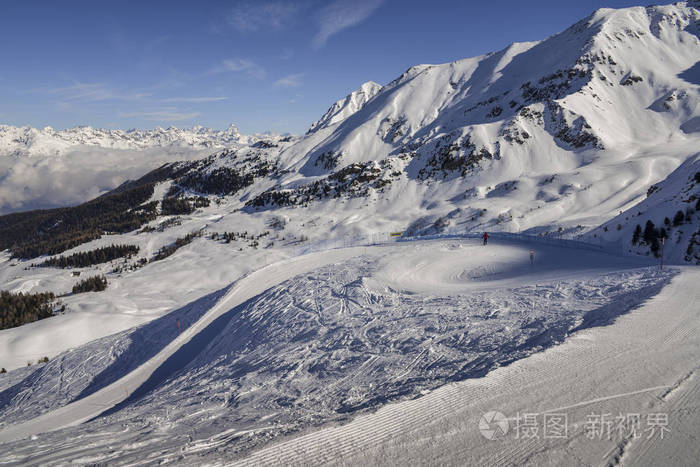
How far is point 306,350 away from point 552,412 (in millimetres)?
8595

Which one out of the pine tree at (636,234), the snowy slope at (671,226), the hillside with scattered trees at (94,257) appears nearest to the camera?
the snowy slope at (671,226)

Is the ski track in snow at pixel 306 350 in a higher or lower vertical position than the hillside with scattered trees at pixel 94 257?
lower

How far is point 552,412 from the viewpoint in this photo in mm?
6215

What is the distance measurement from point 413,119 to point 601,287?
4922 inches

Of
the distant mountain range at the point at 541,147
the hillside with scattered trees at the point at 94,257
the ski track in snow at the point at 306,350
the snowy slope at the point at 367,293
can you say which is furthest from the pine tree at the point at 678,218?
the hillside with scattered trees at the point at 94,257

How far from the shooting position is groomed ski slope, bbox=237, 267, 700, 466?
5.24 m

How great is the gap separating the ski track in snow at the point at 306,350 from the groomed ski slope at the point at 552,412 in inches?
31.3

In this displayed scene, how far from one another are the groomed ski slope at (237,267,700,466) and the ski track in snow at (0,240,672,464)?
79 cm

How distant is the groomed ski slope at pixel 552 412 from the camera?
5238 mm

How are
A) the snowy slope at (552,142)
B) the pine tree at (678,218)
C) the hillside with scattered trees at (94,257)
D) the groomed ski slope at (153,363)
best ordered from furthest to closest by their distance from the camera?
the hillside with scattered trees at (94,257)
the snowy slope at (552,142)
the pine tree at (678,218)
the groomed ski slope at (153,363)

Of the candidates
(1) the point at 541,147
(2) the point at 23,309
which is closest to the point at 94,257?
(2) the point at 23,309

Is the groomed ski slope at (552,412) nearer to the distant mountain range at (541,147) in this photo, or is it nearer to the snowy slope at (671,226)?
the snowy slope at (671,226)

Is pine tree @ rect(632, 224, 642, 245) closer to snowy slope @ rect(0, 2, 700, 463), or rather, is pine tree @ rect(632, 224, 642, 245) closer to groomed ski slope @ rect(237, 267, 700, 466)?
snowy slope @ rect(0, 2, 700, 463)

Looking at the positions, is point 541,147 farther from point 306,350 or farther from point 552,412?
A: point 552,412
